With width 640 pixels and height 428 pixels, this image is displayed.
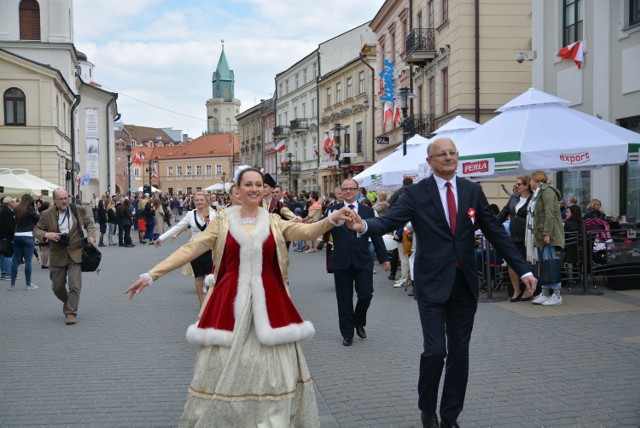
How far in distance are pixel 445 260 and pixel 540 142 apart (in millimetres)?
7146

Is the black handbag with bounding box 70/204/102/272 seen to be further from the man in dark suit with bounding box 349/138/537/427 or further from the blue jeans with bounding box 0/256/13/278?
the blue jeans with bounding box 0/256/13/278

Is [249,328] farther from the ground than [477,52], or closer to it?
closer to it

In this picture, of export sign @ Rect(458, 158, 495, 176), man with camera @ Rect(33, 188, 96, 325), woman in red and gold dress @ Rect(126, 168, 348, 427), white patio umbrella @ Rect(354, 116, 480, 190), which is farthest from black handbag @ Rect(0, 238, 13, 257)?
woman in red and gold dress @ Rect(126, 168, 348, 427)

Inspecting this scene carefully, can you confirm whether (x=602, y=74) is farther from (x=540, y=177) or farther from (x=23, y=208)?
(x=23, y=208)

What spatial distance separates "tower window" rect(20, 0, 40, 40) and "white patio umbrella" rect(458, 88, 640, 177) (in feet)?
130

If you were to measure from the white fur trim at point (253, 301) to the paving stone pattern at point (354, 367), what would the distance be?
0.91m

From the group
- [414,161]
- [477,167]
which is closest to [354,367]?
[477,167]

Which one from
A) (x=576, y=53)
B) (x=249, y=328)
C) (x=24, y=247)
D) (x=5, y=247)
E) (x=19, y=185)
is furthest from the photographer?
(x=19, y=185)

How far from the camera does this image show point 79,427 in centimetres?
493

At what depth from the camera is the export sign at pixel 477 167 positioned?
35.9 feet

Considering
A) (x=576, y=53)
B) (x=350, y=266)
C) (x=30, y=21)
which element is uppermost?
(x=30, y=21)

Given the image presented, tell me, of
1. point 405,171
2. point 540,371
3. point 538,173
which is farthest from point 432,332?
point 405,171

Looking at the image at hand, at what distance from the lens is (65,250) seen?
9.49 meters

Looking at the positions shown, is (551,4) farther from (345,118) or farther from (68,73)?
(68,73)
